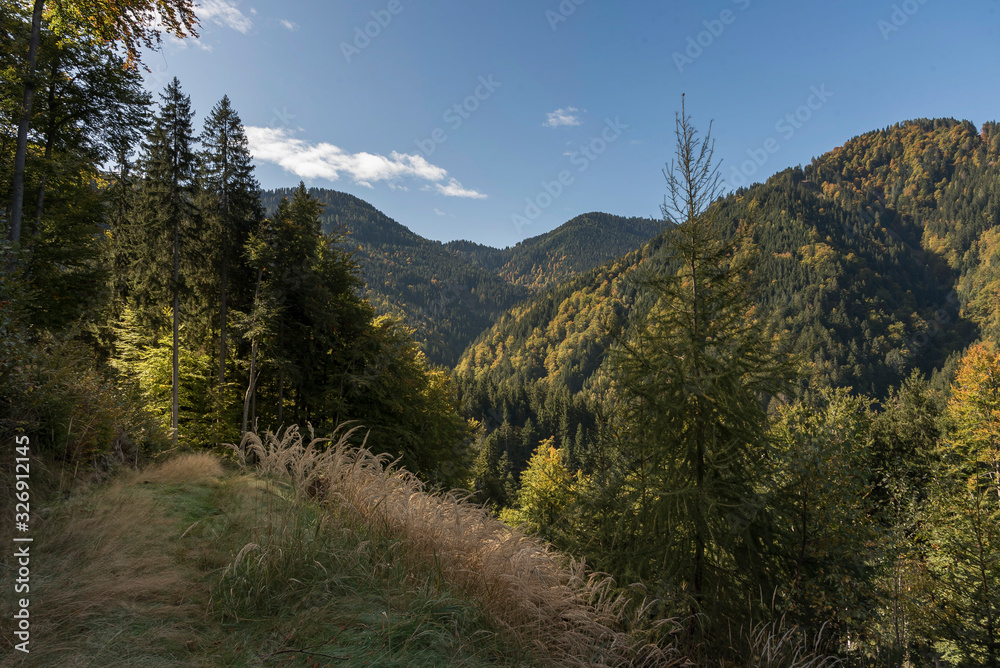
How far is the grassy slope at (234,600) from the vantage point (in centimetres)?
234

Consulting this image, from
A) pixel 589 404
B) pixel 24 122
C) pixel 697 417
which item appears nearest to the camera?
pixel 697 417

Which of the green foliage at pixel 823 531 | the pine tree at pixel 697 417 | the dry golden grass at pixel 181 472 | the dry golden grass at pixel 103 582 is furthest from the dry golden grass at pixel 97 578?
the green foliage at pixel 823 531

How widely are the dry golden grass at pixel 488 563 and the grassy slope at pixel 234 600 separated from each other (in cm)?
17

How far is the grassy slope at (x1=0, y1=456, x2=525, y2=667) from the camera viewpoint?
234 centimetres

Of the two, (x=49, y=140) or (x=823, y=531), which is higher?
(x=49, y=140)

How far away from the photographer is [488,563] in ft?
11.0

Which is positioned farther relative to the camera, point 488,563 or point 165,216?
point 165,216

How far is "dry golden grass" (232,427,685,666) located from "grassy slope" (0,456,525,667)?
0.17 meters

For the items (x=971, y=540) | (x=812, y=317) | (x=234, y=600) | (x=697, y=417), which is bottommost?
(x=971, y=540)

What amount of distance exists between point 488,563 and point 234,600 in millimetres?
1849

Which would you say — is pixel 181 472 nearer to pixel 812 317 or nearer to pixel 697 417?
pixel 697 417

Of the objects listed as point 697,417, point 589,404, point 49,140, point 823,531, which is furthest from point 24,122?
point 823,531

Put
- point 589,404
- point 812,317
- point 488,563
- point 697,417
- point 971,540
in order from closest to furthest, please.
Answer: point 488,563, point 697,417, point 971,540, point 589,404, point 812,317

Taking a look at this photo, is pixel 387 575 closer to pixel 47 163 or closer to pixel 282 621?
pixel 282 621
